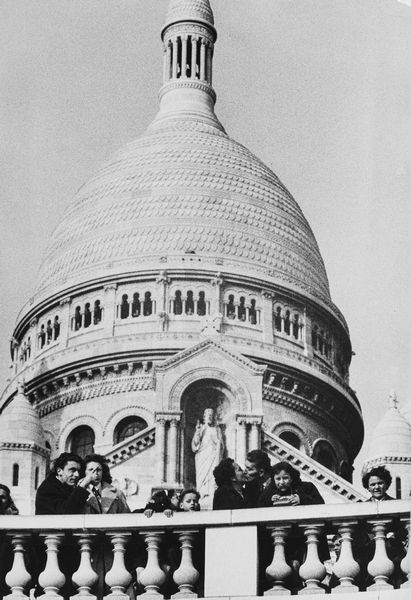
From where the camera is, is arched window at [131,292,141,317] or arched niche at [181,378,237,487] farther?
arched window at [131,292,141,317]

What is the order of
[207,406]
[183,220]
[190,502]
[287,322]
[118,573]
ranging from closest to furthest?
[118,573], [190,502], [207,406], [287,322], [183,220]

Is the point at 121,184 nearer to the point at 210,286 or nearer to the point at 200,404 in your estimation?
the point at 210,286

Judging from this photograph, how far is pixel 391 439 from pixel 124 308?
→ 52.9 ft

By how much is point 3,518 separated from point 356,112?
944 centimetres

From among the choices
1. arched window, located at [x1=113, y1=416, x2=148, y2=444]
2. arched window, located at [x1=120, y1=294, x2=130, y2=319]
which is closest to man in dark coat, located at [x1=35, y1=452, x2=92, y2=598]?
arched window, located at [x1=113, y1=416, x2=148, y2=444]

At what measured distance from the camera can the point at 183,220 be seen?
64312 millimetres

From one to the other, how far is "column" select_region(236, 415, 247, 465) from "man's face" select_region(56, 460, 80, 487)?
112 feet

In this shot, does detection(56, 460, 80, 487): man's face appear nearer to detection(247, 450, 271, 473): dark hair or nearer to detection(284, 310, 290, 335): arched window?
detection(247, 450, 271, 473): dark hair

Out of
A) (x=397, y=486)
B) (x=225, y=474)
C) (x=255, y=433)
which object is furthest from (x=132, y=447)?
(x=225, y=474)

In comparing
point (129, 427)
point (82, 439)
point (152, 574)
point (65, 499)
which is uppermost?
point (129, 427)

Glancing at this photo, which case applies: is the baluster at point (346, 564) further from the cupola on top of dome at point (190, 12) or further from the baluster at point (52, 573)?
the cupola on top of dome at point (190, 12)

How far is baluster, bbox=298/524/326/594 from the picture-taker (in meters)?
13.0

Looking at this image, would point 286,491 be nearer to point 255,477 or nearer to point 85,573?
point 255,477

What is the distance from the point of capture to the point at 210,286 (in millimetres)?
61281
